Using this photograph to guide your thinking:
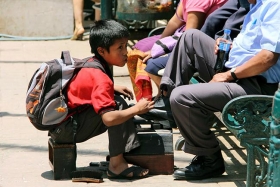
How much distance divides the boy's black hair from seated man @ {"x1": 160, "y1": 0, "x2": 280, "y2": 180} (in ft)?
1.72

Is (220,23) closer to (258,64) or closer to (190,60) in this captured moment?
(190,60)

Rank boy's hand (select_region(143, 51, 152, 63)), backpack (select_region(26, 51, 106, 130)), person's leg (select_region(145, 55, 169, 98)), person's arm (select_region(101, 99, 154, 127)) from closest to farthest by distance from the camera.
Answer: person's arm (select_region(101, 99, 154, 127)), backpack (select_region(26, 51, 106, 130)), person's leg (select_region(145, 55, 169, 98)), boy's hand (select_region(143, 51, 152, 63))

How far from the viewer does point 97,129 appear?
4.73 metres

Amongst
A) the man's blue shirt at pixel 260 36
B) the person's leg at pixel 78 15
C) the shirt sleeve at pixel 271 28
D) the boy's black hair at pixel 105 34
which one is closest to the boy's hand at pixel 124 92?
the boy's black hair at pixel 105 34

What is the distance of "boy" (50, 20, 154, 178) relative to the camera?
451 cm

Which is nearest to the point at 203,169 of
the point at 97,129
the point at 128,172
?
the point at 128,172

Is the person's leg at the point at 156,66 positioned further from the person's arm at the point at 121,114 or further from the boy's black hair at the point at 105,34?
the person's arm at the point at 121,114

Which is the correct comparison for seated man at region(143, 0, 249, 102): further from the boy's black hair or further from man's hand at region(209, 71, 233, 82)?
the boy's black hair

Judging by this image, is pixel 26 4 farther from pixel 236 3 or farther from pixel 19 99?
pixel 236 3

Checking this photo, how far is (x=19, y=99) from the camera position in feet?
22.3

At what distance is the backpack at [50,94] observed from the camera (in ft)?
15.0

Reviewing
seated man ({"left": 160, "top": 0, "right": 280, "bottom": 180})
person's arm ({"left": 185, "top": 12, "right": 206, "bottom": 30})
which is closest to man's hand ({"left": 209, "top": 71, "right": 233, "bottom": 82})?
seated man ({"left": 160, "top": 0, "right": 280, "bottom": 180})

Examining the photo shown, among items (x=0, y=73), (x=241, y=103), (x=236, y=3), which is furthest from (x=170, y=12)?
(x=241, y=103)

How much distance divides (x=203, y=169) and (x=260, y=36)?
3.13 feet
